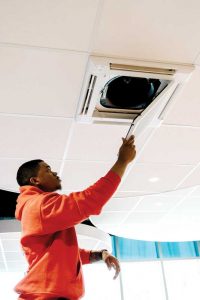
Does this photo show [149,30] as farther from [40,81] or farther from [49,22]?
[40,81]

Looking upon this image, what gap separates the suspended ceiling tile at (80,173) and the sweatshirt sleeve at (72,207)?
195 centimetres

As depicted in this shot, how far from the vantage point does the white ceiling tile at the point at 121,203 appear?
495cm

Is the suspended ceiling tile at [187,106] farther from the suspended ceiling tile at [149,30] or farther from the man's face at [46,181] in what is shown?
the man's face at [46,181]

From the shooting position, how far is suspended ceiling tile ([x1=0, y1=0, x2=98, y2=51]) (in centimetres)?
167

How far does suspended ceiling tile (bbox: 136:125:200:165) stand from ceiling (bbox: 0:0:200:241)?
1 centimetres

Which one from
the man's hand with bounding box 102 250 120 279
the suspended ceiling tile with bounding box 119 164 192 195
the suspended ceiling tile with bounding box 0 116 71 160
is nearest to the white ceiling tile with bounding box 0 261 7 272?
the suspended ceiling tile with bounding box 119 164 192 195

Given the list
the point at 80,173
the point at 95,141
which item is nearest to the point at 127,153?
the point at 95,141

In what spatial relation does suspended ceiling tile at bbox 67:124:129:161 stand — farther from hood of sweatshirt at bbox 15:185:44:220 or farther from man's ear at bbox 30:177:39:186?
hood of sweatshirt at bbox 15:185:44:220

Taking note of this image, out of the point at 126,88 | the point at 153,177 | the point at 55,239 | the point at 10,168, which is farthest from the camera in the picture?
the point at 153,177

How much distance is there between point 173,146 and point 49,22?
78.2 inches

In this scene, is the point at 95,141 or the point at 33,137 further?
the point at 95,141

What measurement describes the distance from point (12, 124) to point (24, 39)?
968 mm

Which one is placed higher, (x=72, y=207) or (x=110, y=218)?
(x=110, y=218)

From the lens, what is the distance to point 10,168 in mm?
3506
